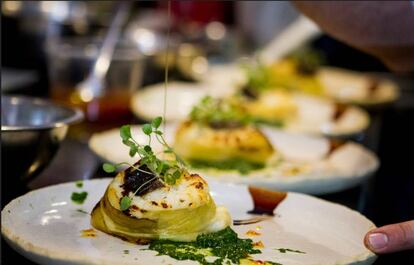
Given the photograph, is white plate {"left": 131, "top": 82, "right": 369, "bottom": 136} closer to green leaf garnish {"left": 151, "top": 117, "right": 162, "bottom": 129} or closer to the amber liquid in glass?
the amber liquid in glass

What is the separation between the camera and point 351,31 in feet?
8.63

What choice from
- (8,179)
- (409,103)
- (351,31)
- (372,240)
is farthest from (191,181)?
(409,103)

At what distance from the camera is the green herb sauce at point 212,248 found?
1.60 m

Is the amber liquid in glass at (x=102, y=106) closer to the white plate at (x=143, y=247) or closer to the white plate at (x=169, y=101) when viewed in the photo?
the white plate at (x=169, y=101)

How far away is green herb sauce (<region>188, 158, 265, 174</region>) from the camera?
2.62 m

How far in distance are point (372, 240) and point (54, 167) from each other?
115 centimetres

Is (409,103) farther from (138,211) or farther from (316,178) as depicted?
(138,211)

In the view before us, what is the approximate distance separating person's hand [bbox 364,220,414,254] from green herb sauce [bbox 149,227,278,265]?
0.25 meters

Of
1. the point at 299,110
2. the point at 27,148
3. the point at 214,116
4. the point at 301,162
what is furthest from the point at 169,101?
the point at 27,148

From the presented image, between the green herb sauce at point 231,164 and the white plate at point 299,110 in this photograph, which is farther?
the white plate at point 299,110

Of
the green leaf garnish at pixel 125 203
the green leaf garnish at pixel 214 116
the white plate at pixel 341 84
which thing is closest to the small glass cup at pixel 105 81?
the green leaf garnish at pixel 214 116

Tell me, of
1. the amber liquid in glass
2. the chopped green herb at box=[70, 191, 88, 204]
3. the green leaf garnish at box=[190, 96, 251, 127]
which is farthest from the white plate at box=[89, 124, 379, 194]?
the chopped green herb at box=[70, 191, 88, 204]

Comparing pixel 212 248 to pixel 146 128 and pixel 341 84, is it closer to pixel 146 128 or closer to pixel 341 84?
pixel 146 128

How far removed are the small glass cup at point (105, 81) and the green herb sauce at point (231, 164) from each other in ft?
2.09
